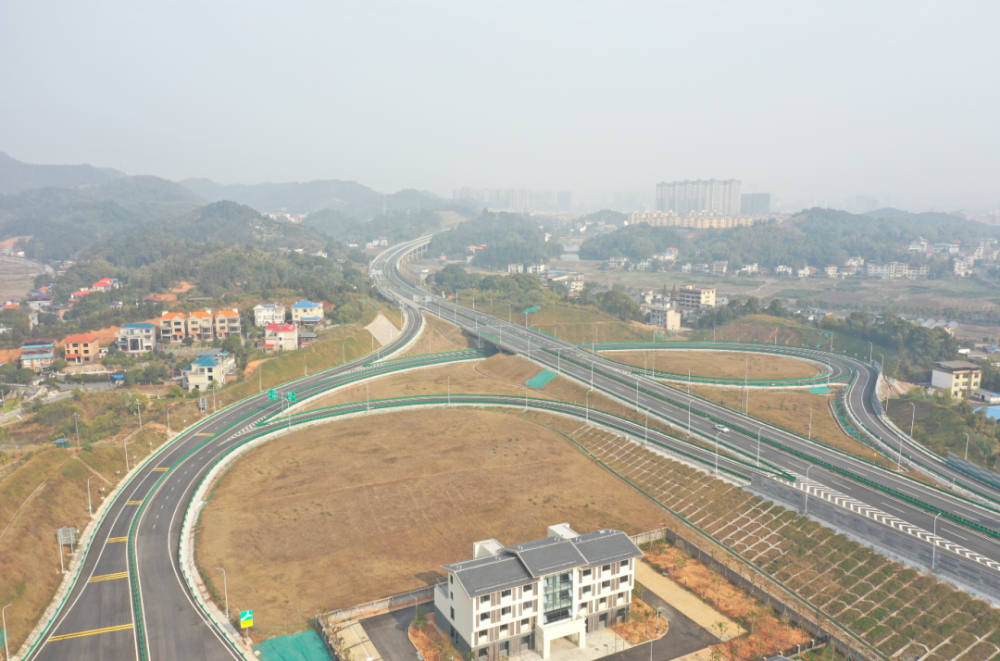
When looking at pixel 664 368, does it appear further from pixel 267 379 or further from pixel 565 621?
pixel 565 621

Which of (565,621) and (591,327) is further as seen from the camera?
(591,327)

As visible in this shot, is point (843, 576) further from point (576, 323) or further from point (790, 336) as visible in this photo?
point (576, 323)

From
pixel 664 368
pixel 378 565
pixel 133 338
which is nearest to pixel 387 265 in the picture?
pixel 133 338

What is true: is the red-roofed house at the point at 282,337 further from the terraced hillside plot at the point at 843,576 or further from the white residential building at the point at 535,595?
the white residential building at the point at 535,595

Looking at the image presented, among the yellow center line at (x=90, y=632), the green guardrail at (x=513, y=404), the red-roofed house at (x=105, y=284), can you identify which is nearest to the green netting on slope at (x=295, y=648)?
the yellow center line at (x=90, y=632)

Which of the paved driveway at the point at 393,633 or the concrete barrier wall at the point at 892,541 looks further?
the concrete barrier wall at the point at 892,541

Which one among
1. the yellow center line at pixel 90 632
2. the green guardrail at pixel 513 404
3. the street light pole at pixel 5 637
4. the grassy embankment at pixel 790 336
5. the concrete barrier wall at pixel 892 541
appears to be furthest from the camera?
the grassy embankment at pixel 790 336

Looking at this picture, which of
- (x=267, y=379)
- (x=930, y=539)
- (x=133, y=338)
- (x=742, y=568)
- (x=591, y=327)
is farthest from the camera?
(x=591, y=327)
